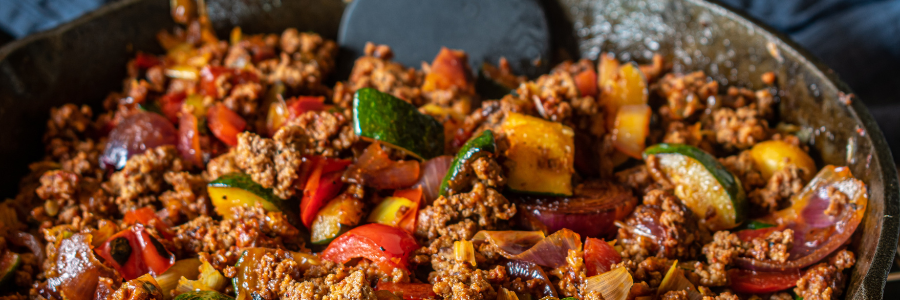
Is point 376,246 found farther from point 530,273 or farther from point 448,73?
point 448,73

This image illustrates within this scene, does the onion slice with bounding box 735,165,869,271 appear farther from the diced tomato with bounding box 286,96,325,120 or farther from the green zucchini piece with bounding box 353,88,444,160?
the diced tomato with bounding box 286,96,325,120

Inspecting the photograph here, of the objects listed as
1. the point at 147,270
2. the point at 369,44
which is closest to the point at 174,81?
the point at 369,44

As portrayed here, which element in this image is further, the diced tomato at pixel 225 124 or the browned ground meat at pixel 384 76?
the browned ground meat at pixel 384 76

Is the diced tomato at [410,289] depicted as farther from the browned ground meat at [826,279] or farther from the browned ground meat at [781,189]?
the browned ground meat at [781,189]

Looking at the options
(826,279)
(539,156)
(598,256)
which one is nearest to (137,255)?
(539,156)

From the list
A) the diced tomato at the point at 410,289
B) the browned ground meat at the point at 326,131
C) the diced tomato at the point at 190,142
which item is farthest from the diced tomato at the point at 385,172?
the diced tomato at the point at 190,142

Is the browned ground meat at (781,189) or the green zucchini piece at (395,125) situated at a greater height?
the green zucchini piece at (395,125)

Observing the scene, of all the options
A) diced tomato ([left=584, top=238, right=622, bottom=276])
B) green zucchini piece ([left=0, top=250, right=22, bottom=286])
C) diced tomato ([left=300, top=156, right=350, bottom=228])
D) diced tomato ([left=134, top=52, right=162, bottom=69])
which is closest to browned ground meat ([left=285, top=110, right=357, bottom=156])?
diced tomato ([left=300, top=156, right=350, bottom=228])
